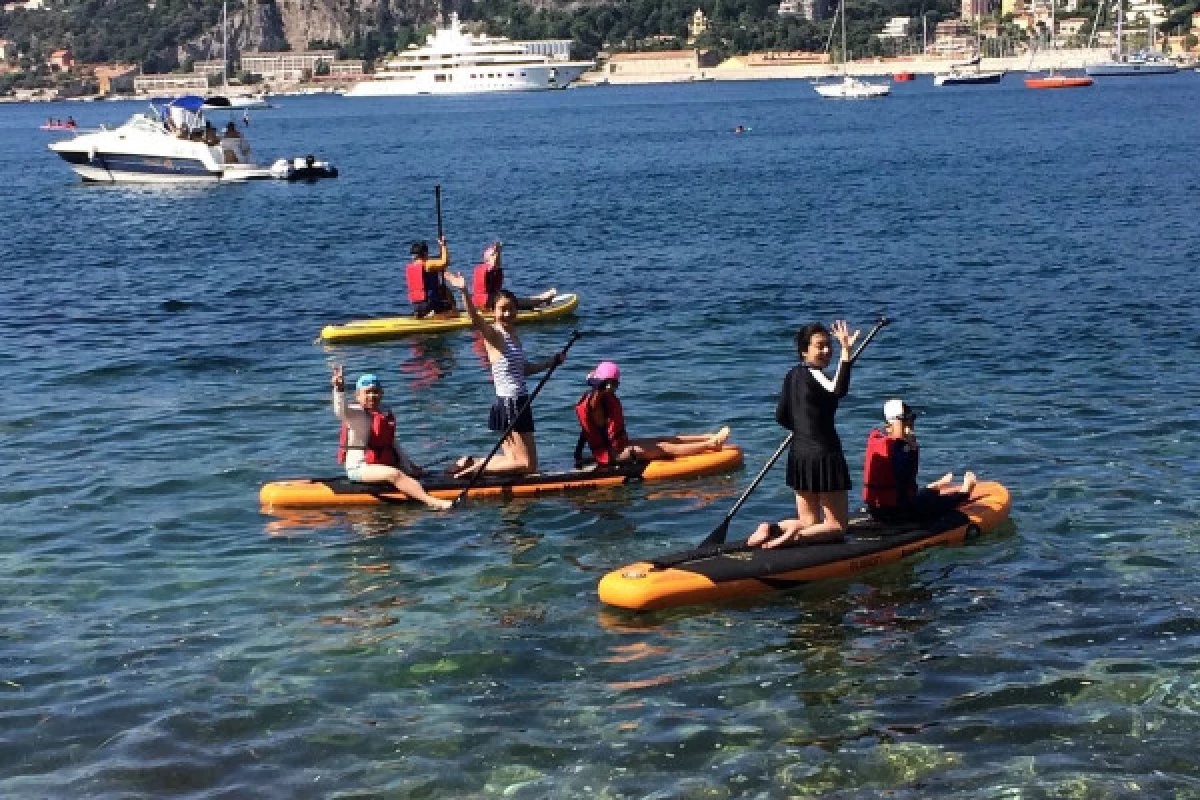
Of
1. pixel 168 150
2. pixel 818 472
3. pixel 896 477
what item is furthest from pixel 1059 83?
pixel 818 472

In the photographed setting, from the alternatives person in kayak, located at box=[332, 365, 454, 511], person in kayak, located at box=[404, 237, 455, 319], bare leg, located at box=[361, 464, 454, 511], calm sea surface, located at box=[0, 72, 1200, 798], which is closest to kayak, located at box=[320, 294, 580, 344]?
person in kayak, located at box=[404, 237, 455, 319]

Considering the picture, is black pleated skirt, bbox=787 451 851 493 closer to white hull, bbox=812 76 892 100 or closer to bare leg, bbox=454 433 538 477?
bare leg, bbox=454 433 538 477

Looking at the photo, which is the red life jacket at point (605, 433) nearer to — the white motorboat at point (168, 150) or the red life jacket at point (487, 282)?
the red life jacket at point (487, 282)

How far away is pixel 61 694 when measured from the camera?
1166 cm

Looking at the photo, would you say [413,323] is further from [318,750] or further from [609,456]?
[318,750]

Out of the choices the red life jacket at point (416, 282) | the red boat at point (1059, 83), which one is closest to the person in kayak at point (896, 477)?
the red life jacket at point (416, 282)

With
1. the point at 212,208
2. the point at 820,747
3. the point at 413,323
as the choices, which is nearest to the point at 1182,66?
the point at 212,208

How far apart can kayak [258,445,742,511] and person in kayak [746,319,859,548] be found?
121 inches

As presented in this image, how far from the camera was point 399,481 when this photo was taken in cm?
1579

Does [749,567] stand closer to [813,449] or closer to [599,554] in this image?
[813,449]

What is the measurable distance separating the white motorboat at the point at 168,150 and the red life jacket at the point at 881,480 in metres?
47.4

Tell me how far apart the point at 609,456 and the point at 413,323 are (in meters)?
9.99

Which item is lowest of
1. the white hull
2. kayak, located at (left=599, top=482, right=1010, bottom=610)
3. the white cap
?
kayak, located at (left=599, top=482, right=1010, bottom=610)

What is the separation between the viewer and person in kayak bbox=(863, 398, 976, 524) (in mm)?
13688
